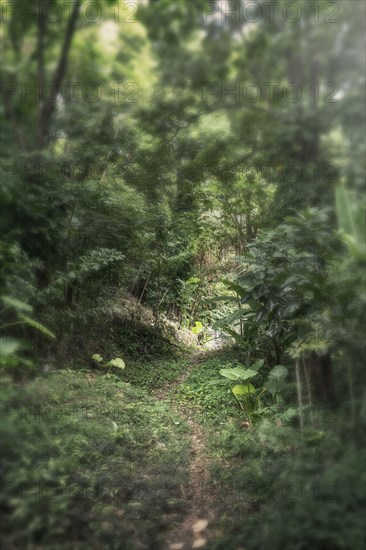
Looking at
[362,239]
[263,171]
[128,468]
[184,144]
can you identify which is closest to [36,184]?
[184,144]

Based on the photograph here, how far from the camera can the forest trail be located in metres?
3.40

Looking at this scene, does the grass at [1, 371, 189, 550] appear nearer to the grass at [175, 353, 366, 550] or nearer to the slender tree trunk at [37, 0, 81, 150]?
the grass at [175, 353, 366, 550]

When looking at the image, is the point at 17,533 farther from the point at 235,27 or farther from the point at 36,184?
the point at 235,27

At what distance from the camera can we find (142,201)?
24.5 feet

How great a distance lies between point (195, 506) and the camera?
4.02 meters

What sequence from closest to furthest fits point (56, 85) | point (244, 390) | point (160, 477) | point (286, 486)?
point (286, 486) < point (160, 477) < point (56, 85) < point (244, 390)

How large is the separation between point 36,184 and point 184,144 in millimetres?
2077

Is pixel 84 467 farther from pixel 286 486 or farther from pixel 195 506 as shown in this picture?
pixel 286 486

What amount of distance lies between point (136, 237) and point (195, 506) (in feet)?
16.1

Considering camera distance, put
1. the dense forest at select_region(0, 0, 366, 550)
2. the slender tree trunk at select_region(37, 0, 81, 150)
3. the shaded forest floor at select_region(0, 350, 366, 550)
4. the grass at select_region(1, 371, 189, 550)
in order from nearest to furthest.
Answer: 1. the shaded forest floor at select_region(0, 350, 366, 550)
2. the grass at select_region(1, 371, 189, 550)
3. the dense forest at select_region(0, 0, 366, 550)
4. the slender tree trunk at select_region(37, 0, 81, 150)

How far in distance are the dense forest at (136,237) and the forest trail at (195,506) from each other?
21 mm

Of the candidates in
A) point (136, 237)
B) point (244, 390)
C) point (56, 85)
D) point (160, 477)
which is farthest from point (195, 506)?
point (56, 85)

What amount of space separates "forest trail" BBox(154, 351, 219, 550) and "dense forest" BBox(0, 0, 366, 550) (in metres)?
0.02

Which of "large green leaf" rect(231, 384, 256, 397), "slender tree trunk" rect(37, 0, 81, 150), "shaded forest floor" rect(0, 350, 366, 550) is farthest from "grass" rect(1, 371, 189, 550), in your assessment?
"slender tree trunk" rect(37, 0, 81, 150)
